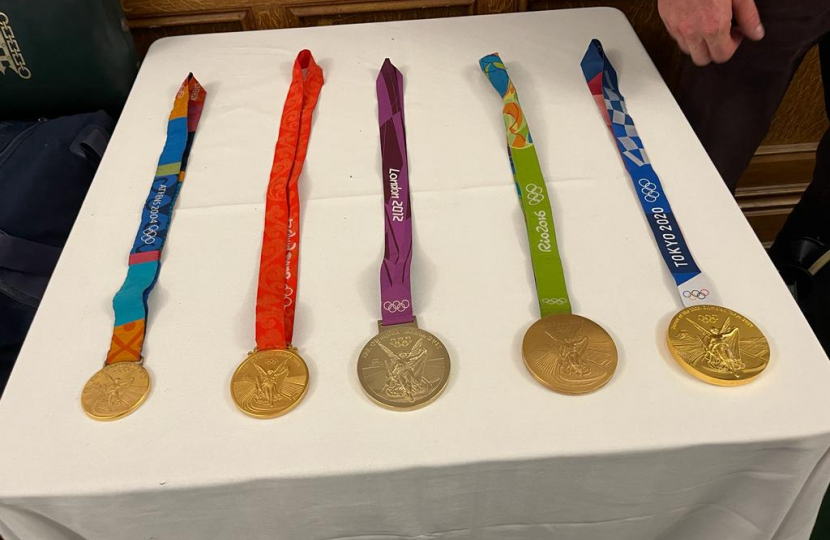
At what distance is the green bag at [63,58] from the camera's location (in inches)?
39.1

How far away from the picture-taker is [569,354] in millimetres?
616

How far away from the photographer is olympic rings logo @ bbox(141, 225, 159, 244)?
0.76 metres

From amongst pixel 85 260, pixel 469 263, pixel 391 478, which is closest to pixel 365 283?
pixel 469 263

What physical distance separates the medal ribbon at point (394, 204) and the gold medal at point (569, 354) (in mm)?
143

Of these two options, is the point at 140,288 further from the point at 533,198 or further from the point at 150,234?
the point at 533,198

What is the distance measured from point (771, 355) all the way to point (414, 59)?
2.43ft

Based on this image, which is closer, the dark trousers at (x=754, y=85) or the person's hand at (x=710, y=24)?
the person's hand at (x=710, y=24)

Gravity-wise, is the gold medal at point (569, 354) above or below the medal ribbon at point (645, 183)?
below

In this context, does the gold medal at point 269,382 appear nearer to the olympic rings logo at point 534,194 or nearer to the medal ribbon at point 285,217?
the medal ribbon at point 285,217

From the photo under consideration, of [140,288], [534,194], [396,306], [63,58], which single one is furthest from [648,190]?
[63,58]

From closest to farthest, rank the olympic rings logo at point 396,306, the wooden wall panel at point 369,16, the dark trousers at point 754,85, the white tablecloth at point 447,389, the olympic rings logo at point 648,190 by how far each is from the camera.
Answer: the white tablecloth at point 447,389
the olympic rings logo at point 396,306
the olympic rings logo at point 648,190
the dark trousers at point 754,85
the wooden wall panel at point 369,16

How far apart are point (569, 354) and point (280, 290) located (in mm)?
330

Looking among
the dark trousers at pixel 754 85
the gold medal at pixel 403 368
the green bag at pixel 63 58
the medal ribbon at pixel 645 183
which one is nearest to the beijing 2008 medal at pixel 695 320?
the medal ribbon at pixel 645 183

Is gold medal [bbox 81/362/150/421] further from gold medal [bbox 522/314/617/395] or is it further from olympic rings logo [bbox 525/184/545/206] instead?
olympic rings logo [bbox 525/184/545/206]
